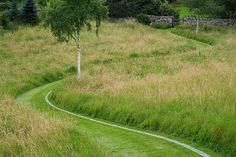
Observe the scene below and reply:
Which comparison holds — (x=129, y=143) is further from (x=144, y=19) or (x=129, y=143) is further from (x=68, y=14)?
(x=144, y=19)

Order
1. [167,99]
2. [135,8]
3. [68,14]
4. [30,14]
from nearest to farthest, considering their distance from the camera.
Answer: [167,99], [68,14], [30,14], [135,8]

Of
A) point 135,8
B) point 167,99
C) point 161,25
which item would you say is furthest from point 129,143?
point 135,8

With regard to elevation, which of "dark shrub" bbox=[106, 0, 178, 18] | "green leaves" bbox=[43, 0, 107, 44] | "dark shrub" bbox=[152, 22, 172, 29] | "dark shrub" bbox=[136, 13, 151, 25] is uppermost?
"green leaves" bbox=[43, 0, 107, 44]

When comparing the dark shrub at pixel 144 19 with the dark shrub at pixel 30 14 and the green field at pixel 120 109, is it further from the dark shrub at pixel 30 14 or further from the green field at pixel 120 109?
the green field at pixel 120 109

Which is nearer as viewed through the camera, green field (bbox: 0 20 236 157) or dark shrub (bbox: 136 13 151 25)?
green field (bbox: 0 20 236 157)

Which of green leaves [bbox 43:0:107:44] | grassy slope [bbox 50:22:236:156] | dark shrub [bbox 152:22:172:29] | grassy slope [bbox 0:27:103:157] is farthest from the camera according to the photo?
dark shrub [bbox 152:22:172:29]

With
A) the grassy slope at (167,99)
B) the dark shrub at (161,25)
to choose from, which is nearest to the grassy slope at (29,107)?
the grassy slope at (167,99)

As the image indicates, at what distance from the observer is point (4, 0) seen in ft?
240

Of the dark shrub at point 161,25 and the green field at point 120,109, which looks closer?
the green field at point 120,109

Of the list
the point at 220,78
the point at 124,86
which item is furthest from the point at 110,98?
the point at 220,78

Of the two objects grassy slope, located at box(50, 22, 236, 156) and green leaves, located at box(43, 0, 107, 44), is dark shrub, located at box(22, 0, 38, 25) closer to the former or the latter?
grassy slope, located at box(50, 22, 236, 156)

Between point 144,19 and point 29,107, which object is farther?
point 144,19

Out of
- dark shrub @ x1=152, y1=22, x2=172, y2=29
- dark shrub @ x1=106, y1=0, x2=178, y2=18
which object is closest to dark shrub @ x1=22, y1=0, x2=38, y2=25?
dark shrub @ x1=106, y1=0, x2=178, y2=18

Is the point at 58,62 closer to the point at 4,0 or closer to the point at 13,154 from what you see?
the point at 13,154
